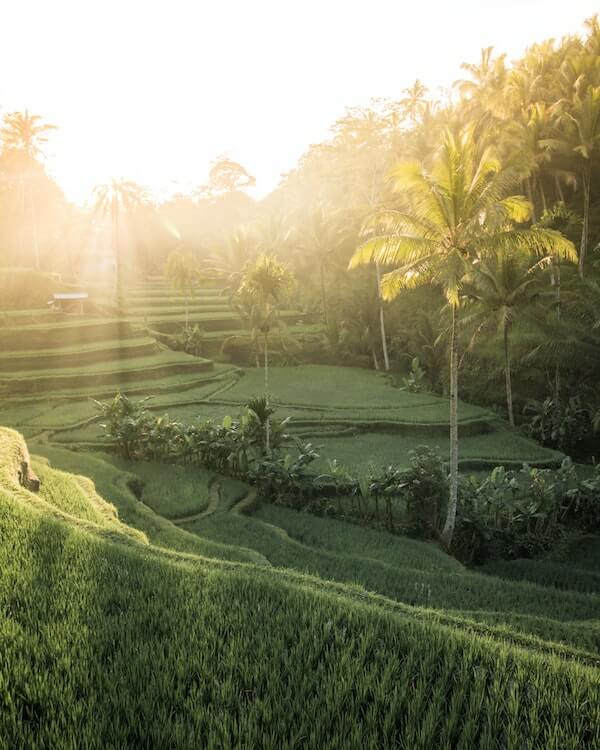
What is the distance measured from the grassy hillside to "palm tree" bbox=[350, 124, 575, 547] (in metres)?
5.13

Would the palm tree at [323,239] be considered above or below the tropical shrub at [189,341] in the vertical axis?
above

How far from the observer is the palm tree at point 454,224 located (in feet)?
25.8

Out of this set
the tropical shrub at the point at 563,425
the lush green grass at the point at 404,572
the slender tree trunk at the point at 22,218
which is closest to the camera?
the lush green grass at the point at 404,572

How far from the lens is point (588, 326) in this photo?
1379 cm

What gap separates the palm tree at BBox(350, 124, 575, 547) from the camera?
785 centimetres

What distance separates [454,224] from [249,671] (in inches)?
270

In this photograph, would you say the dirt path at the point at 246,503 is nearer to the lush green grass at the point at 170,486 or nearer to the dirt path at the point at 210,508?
the dirt path at the point at 210,508

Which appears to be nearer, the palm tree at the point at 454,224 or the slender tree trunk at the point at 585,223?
the palm tree at the point at 454,224

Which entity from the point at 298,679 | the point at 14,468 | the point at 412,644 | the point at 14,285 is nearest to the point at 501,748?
the point at 412,644

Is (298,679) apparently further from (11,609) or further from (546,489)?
(546,489)

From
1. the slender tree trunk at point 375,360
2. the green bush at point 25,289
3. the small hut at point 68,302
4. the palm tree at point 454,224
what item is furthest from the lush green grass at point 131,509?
the green bush at point 25,289

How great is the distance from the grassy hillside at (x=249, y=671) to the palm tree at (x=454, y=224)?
202 inches

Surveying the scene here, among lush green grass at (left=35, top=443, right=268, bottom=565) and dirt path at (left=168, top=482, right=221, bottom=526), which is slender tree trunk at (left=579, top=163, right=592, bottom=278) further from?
lush green grass at (left=35, top=443, right=268, bottom=565)

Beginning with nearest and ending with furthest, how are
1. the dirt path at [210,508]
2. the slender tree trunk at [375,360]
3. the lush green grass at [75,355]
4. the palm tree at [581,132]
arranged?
the dirt path at [210,508] < the palm tree at [581,132] < the lush green grass at [75,355] < the slender tree trunk at [375,360]
